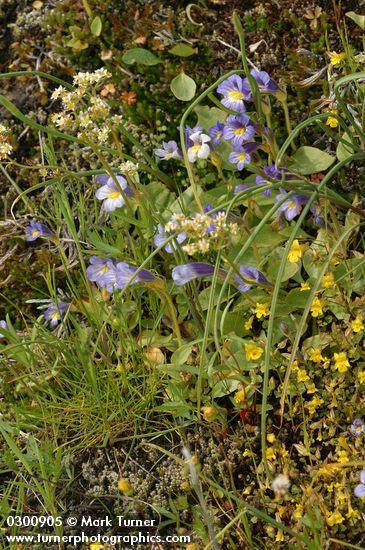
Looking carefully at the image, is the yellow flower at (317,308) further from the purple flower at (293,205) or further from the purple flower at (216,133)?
the purple flower at (216,133)

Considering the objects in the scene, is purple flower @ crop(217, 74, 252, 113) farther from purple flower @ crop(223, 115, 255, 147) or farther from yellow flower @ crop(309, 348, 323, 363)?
yellow flower @ crop(309, 348, 323, 363)

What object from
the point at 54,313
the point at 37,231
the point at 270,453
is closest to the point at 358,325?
the point at 270,453

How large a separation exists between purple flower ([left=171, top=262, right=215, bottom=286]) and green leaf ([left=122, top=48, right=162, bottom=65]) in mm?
1240

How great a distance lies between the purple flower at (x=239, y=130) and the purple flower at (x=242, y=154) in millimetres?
20

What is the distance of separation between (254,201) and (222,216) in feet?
Answer: 2.01

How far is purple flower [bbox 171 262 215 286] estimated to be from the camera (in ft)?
7.82

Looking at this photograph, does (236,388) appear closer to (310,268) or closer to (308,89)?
(310,268)

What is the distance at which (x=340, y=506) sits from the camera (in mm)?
2246

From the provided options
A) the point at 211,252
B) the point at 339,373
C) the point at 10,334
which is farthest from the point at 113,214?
the point at 339,373

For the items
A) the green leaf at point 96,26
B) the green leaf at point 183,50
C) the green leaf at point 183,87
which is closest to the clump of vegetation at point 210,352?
the green leaf at point 183,87

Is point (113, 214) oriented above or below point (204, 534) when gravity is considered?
above

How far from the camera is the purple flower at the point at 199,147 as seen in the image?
2.60m

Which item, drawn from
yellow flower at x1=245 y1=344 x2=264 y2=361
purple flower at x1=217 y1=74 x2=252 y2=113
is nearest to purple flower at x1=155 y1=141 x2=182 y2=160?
purple flower at x1=217 y1=74 x2=252 y2=113

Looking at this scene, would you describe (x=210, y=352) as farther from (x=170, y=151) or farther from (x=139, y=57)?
(x=139, y=57)
